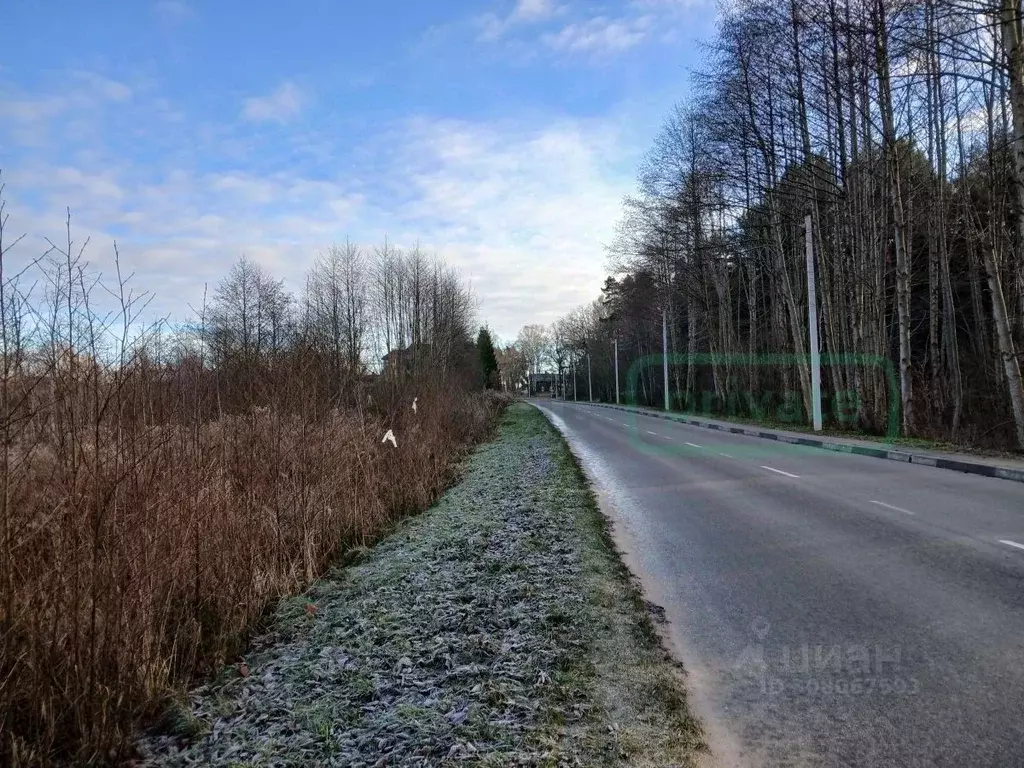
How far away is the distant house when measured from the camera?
11944 cm

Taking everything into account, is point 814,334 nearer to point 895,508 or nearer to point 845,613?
point 895,508

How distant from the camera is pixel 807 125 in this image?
2286cm

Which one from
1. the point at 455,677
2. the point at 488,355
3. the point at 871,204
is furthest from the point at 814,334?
the point at 488,355

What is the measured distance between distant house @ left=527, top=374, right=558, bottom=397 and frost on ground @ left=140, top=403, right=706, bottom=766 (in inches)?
4440

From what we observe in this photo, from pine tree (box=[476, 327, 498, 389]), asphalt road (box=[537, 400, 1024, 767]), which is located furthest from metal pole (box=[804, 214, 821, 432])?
pine tree (box=[476, 327, 498, 389])

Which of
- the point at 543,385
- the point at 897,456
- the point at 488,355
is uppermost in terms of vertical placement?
the point at 488,355

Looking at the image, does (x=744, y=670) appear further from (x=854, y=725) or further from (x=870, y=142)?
(x=870, y=142)

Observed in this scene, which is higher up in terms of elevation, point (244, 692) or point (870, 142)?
point (870, 142)

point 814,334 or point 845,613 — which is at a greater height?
point 814,334

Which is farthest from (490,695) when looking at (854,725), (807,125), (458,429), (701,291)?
(701,291)

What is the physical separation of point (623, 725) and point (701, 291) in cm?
3814

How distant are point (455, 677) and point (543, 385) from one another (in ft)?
427

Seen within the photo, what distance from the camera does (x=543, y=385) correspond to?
13362 cm

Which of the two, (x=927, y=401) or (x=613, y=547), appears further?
(x=927, y=401)
